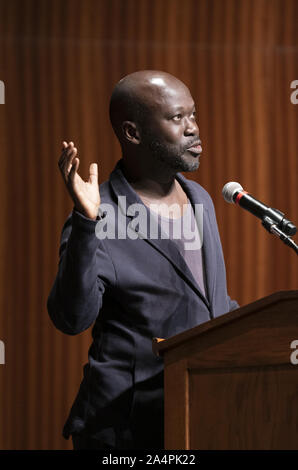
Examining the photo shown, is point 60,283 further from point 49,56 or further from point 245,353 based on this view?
point 49,56

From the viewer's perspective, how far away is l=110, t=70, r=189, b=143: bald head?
1512mm

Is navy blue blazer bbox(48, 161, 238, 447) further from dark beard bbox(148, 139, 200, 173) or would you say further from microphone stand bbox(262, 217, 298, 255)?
microphone stand bbox(262, 217, 298, 255)

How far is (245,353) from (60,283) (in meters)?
0.36

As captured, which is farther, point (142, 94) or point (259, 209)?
point (142, 94)

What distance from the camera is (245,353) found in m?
1.15

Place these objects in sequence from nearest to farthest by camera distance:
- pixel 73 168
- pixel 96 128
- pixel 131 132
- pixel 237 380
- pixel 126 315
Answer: pixel 237 380, pixel 73 168, pixel 126 315, pixel 131 132, pixel 96 128

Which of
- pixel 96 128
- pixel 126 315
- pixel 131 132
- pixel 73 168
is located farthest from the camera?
pixel 96 128

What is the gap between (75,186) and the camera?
127cm

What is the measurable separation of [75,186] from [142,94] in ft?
1.13

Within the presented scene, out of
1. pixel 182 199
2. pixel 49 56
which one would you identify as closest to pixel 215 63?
pixel 49 56

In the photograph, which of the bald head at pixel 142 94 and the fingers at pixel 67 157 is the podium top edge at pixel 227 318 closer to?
the fingers at pixel 67 157

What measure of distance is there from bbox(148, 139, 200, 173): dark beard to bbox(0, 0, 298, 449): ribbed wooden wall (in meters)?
0.97

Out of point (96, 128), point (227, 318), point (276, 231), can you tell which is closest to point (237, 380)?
point (227, 318)

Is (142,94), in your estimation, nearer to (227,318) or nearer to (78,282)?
(78,282)
